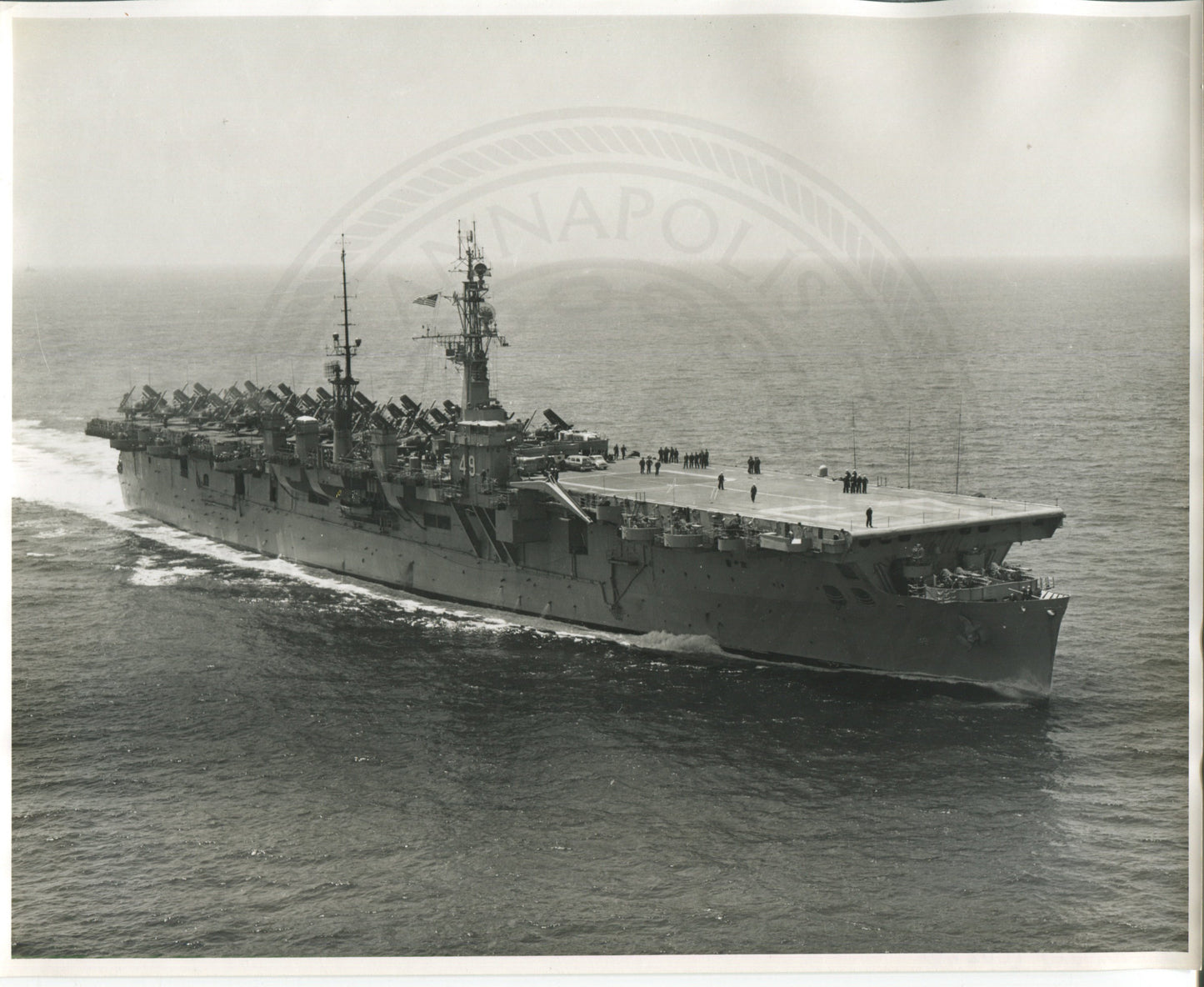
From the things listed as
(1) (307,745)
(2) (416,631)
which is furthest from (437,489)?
(1) (307,745)

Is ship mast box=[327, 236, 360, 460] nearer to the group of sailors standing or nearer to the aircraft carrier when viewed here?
the aircraft carrier

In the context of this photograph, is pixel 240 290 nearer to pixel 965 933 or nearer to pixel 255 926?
pixel 255 926

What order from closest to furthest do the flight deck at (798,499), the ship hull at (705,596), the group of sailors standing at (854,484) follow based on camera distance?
the ship hull at (705,596) < the flight deck at (798,499) < the group of sailors standing at (854,484)

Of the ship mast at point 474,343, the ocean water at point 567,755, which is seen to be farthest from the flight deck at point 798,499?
the ocean water at point 567,755

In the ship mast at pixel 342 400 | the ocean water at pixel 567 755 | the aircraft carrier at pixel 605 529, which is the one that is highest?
the ship mast at pixel 342 400

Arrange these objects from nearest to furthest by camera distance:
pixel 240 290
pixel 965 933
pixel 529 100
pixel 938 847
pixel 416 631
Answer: pixel 965 933 < pixel 938 847 < pixel 529 100 < pixel 416 631 < pixel 240 290

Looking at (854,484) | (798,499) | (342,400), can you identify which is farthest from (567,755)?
(342,400)

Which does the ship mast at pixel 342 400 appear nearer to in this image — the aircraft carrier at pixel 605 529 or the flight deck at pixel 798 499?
the aircraft carrier at pixel 605 529
